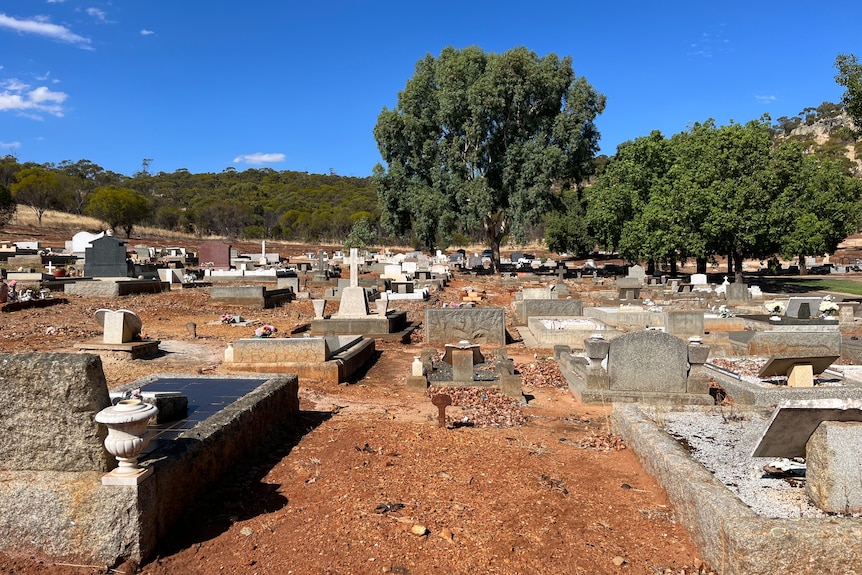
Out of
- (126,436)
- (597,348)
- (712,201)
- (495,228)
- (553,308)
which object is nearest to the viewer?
(126,436)

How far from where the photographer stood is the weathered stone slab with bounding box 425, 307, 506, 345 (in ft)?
49.7

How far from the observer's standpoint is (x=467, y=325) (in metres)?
15.3

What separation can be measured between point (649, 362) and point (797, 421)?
15.5ft

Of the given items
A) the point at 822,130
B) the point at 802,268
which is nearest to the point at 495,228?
the point at 802,268

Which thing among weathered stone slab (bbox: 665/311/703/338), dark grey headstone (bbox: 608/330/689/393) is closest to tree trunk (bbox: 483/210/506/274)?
weathered stone slab (bbox: 665/311/703/338)

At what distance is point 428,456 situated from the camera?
623 centimetres

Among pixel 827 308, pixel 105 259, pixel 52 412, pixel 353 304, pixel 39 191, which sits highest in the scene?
pixel 39 191

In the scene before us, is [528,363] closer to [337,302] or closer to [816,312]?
[816,312]

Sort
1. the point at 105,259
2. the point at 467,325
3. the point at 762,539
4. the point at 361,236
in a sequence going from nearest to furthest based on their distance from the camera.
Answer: the point at 762,539 < the point at 467,325 < the point at 105,259 < the point at 361,236

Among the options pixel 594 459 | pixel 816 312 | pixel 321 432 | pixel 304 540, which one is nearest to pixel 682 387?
pixel 594 459

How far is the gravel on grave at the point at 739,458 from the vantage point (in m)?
4.23

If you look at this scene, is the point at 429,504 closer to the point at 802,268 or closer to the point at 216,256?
the point at 216,256

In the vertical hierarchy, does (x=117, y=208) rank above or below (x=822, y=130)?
below

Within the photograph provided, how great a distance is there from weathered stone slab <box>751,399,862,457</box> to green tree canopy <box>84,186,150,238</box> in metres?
68.0
